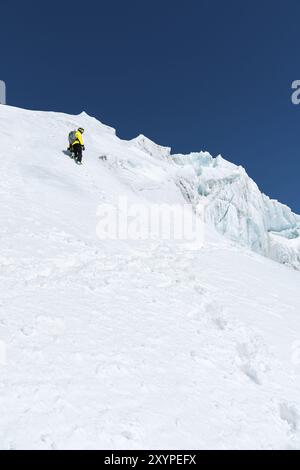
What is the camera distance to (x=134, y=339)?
5.89 metres

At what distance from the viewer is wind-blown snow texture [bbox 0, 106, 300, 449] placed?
4246 mm

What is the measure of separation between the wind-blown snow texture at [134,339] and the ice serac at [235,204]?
108 ft

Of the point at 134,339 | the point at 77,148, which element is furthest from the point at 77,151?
the point at 134,339

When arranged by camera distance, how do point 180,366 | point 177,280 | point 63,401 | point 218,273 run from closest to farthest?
point 63,401
point 180,366
point 177,280
point 218,273

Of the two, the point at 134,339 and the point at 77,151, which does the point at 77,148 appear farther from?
the point at 134,339

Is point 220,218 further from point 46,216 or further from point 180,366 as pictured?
point 180,366

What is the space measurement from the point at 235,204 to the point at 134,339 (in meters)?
44.3

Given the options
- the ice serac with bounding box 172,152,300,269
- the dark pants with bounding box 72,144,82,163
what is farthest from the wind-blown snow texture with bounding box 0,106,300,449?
the ice serac with bounding box 172,152,300,269

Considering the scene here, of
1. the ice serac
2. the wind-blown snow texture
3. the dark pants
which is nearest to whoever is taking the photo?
the wind-blown snow texture

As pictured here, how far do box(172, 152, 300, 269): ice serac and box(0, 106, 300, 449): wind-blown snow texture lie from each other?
32.8 metres

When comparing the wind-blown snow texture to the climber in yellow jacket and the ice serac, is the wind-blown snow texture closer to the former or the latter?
the climber in yellow jacket

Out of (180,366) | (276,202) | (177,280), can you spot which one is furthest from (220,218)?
(180,366)

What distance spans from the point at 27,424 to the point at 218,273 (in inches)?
276

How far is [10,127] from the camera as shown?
22.2 metres
